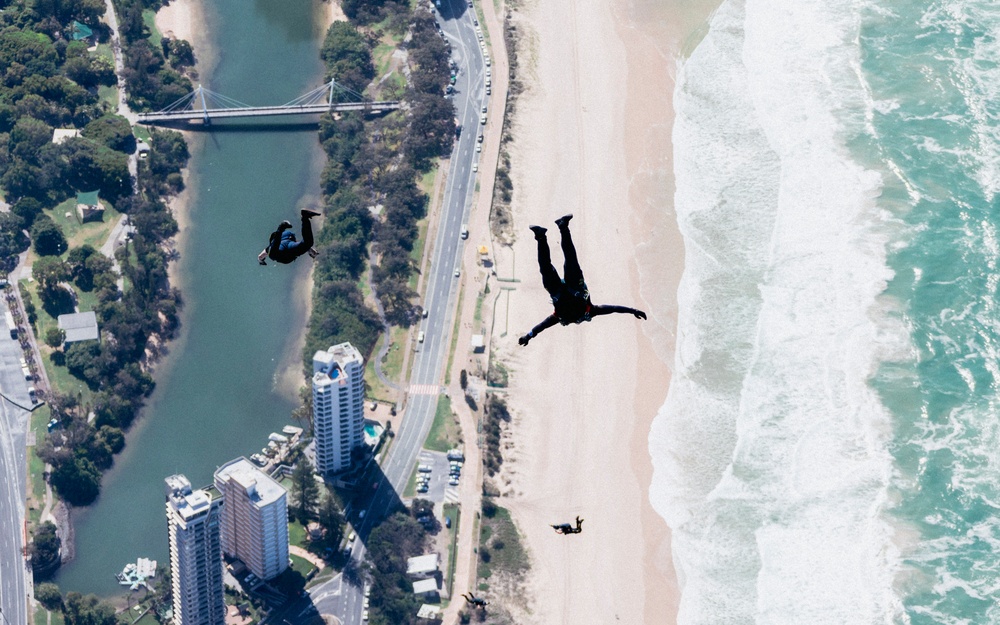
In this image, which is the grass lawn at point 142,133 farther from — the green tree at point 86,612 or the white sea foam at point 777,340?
the green tree at point 86,612

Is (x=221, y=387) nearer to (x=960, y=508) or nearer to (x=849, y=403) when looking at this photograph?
(x=849, y=403)

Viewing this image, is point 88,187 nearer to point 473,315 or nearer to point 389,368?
point 389,368

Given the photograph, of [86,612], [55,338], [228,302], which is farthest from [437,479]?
[55,338]

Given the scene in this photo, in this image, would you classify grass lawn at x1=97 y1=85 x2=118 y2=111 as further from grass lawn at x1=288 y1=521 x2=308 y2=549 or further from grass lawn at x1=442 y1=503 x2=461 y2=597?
grass lawn at x1=442 y1=503 x2=461 y2=597

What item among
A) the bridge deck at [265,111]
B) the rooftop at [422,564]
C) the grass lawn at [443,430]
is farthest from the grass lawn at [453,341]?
the bridge deck at [265,111]

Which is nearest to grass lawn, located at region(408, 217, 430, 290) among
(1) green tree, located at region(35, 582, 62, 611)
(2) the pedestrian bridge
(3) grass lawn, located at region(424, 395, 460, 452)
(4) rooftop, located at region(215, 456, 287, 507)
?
(3) grass lawn, located at region(424, 395, 460, 452)

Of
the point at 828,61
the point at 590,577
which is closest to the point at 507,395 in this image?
the point at 590,577
